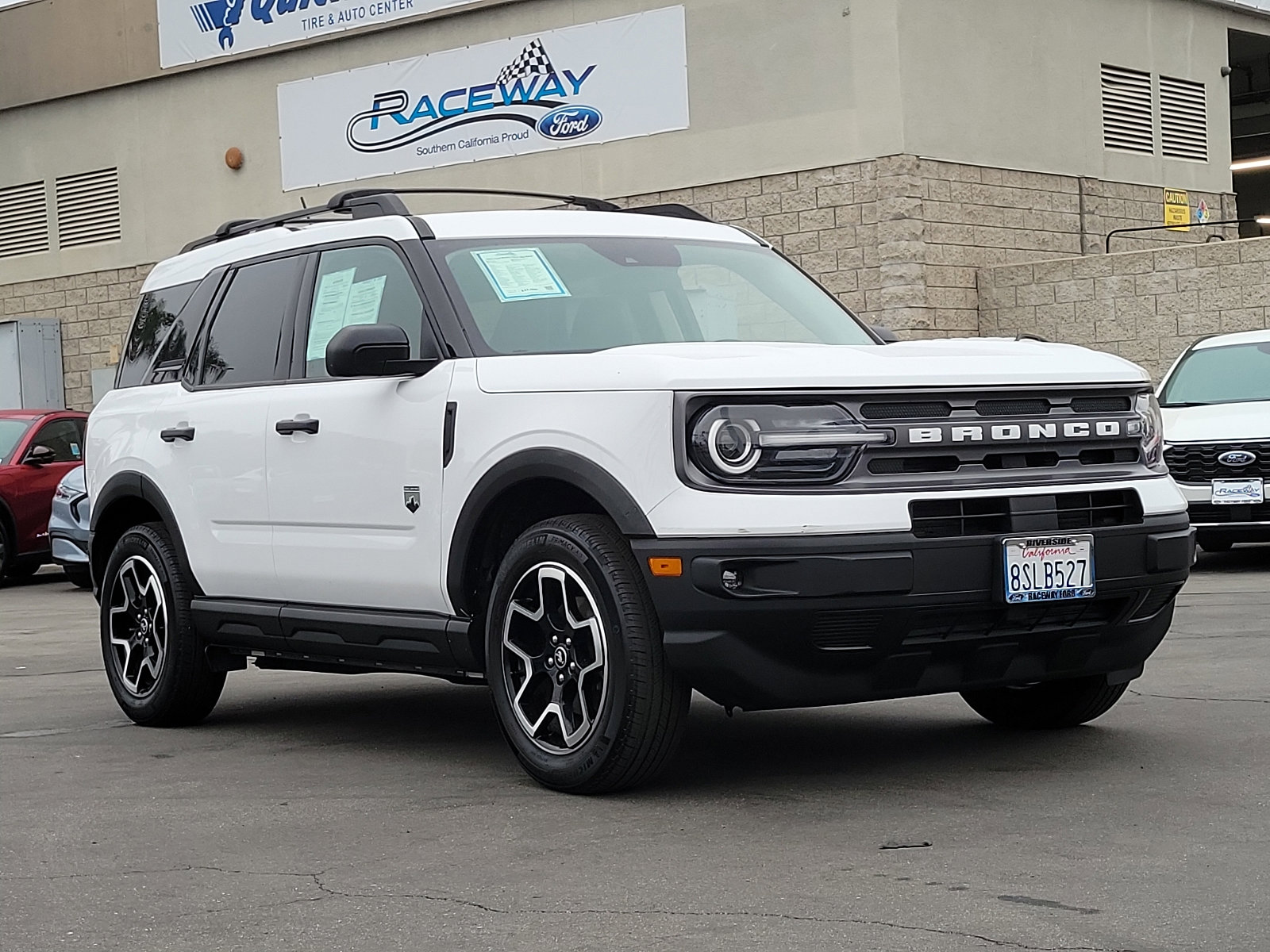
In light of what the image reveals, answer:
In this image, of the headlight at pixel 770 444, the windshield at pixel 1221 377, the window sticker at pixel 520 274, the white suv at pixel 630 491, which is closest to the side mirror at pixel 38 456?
the windshield at pixel 1221 377

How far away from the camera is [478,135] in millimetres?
24438

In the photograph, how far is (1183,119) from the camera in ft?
81.6

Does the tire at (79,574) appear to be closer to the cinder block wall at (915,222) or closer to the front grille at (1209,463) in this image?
the cinder block wall at (915,222)

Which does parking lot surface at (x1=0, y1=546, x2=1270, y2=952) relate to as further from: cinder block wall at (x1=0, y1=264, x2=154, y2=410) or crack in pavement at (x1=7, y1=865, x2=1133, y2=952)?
cinder block wall at (x1=0, y1=264, x2=154, y2=410)

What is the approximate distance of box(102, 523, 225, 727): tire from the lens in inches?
302

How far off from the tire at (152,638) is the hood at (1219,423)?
823cm

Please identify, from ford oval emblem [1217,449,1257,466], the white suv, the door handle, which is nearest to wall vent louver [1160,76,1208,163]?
ford oval emblem [1217,449,1257,466]

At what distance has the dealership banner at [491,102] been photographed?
2280 centimetres

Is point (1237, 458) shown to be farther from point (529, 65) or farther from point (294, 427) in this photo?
point (529, 65)

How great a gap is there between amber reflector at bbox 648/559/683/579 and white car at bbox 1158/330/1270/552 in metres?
8.72

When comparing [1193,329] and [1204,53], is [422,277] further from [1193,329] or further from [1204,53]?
[1204,53]

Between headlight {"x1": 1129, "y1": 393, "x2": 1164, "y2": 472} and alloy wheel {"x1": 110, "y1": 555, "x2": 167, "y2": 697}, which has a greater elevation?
headlight {"x1": 1129, "y1": 393, "x2": 1164, "y2": 472}

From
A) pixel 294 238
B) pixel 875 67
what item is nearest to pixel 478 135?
pixel 875 67

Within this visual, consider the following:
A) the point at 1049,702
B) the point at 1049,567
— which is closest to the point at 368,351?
the point at 1049,567
